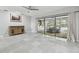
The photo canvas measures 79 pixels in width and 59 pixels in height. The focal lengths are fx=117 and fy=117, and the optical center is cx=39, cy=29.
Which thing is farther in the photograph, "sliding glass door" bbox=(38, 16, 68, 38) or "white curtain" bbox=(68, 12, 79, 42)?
"sliding glass door" bbox=(38, 16, 68, 38)

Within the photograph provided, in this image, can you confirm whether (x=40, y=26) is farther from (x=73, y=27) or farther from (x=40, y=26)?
(x=73, y=27)

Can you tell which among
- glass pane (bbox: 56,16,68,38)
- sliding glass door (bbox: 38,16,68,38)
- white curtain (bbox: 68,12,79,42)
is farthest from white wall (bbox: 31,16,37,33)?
white curtain (bbox: 68,12,79,42)

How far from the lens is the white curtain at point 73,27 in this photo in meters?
9.69

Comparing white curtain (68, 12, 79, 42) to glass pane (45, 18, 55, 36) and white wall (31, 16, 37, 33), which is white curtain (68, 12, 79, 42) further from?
white wall (31, 16, 37, 33)

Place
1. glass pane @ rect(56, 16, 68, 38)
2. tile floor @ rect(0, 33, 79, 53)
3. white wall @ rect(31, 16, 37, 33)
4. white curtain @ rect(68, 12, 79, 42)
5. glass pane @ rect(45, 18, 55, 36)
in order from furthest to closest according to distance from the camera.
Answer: white wall @ rect(31, 16, 37, 33), glass pane @ rect(45, 18, 55, 36), glass pane @ rect(56, 16, 68, 38), white curtain @ rect(68, 12, 79, 42), tile floor @ rect(0, 33, 79, 53)

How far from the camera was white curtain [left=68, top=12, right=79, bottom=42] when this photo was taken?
9.69m

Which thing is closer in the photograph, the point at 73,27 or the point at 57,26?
the point at 73,27

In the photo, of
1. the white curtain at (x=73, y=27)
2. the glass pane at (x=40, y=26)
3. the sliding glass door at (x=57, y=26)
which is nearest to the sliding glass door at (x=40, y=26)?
the glass pane at (x=40, y=26)

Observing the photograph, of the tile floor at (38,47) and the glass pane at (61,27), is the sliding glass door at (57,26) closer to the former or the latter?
the glass pane at (61,27)

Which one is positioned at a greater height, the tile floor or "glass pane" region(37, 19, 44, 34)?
"glass pane" region(37, 19, 44, 34)

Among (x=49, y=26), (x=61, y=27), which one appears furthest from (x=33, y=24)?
(x=61, y=27)

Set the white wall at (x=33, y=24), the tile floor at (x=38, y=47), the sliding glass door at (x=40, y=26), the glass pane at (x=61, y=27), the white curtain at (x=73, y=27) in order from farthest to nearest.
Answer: the white wall at (x=33, y=24) < the sliding glass door at (x=40, y=26) < the glass pane at (x=61, y=27) < the white curtain at (x=73, y=27) < the tile floor at (x=38, y=47)

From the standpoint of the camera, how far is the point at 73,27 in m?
9.97
